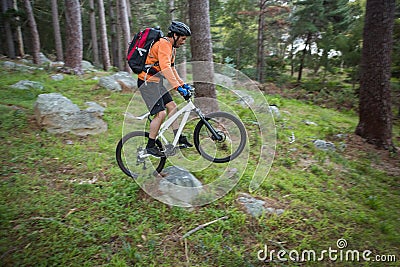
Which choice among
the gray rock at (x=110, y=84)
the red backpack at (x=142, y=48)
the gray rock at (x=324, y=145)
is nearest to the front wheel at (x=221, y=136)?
the red backpack at (x=142, y=48)

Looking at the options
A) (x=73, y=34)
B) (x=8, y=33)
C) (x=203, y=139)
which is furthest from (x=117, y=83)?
(x=8, y=33)

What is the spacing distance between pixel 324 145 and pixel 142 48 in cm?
509

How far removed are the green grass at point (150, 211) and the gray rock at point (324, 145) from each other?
360 millimetres

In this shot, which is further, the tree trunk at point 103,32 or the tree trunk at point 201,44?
the tree trunk at point 103,32

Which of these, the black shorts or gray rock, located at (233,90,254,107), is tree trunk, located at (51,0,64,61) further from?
gray rock, located at (233,90,254,107)

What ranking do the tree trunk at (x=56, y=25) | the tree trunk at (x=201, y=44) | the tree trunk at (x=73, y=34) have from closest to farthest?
the tree trunk at (x=201, y=44)
the tree trunk at (x=73, y=34)
the tree trunk at (x=56, y=25)

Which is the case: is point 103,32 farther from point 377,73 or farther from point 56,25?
point 377,73

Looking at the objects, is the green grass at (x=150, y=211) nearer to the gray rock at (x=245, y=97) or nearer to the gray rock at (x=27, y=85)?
the gray rock at (x=245, y=97)

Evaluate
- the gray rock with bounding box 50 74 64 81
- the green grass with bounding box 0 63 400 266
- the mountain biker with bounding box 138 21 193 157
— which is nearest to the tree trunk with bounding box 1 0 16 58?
the gray rock with bounding box 50 74 64 81

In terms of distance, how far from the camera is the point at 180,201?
4141 mm

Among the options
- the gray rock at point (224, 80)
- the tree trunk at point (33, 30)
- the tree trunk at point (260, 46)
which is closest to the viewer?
the gray rock at point (224, 80)

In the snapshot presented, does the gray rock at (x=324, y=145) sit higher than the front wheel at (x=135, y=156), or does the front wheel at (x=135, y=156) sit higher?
the front wheel at (x=135, y=156)

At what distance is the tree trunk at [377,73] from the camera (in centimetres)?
690

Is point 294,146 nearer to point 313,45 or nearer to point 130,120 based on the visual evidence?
point 130,120
